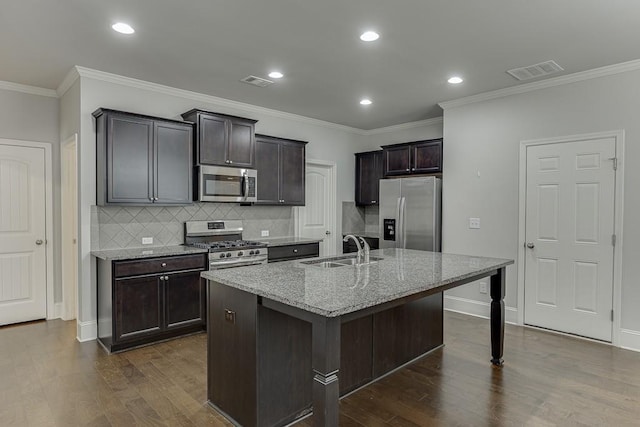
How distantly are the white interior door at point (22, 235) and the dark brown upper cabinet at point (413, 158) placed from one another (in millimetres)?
4555

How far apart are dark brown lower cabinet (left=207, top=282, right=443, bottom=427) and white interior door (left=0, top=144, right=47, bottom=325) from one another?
3.22 m

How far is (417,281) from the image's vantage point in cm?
240

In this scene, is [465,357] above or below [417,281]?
below

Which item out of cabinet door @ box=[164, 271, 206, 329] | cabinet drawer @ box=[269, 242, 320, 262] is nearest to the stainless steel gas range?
cabinet drawer @ box=[269, 242, 320, 262]

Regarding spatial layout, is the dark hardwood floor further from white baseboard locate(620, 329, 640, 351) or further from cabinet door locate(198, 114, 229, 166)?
cabinet door locate(198, 114, 229, 166)

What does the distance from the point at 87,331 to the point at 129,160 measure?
1790mm

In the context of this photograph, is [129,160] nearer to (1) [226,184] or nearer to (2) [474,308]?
(1) [226,184]

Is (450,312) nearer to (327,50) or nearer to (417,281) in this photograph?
(417,281)

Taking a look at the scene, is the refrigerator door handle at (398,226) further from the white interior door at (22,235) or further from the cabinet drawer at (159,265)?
the white interior door at (22,235)

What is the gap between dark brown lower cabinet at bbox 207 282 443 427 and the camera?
223 cm

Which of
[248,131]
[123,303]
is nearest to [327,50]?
[248,131]

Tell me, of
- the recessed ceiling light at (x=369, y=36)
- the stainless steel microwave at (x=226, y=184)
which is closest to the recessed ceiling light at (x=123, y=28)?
the stainless steel microwave at (x=226, y=184)

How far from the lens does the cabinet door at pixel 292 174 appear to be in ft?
17.5

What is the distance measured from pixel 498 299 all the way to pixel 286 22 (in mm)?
2858
